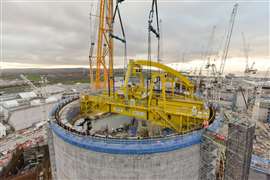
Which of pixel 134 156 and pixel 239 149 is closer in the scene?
pixel 239 149

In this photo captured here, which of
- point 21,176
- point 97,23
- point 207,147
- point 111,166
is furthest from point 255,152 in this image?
point 21,176

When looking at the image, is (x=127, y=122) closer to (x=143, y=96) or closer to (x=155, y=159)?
(x=143, y=96)

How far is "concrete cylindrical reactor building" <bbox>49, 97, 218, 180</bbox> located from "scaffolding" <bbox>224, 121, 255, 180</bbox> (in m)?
2.31

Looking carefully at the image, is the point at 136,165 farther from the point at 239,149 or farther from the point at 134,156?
the point at 239,149

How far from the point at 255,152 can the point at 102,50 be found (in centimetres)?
3471

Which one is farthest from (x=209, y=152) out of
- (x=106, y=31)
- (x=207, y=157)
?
(x=106, y=31)

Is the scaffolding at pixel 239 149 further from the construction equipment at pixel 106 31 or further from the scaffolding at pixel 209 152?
the construction equipment at pixel 106 31

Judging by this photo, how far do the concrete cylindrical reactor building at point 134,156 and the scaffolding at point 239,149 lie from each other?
231 cm

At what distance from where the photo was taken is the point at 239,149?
1106cm

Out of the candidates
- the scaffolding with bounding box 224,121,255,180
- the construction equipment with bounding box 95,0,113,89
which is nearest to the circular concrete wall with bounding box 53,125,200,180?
the scaffolding with bounding box 224,121,255,180

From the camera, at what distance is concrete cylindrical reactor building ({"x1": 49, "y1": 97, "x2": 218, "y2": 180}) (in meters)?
11.4

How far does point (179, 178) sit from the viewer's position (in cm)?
1230

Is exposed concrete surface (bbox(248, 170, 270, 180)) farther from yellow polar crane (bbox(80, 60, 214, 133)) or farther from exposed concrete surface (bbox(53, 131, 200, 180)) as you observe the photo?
exposed concrete surface (bbox(53, 131, 200, 180))

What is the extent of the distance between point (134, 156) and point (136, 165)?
0.79 metres
